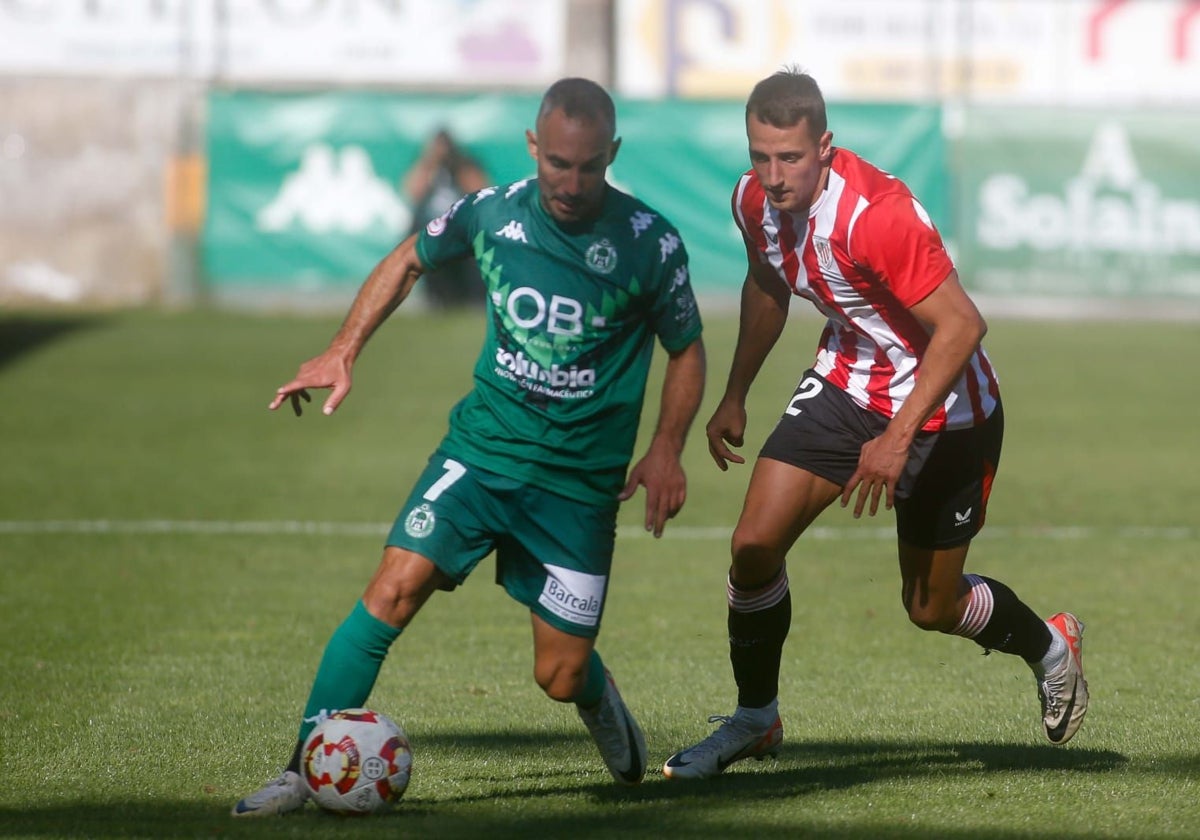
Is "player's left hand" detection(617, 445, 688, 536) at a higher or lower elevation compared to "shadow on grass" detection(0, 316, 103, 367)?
higher

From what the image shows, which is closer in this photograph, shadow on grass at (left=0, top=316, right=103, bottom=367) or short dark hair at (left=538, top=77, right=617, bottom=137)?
short dark hair at (left=538, top=77, right=617, bottom=137)

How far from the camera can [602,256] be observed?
17.3 feet

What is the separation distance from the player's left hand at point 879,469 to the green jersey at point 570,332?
2.08 feet

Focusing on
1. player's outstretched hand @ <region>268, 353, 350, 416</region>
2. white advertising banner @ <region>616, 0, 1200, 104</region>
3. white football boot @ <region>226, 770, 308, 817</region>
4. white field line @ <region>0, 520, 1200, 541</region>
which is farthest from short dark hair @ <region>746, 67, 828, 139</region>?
white advertising banner @ <region>616, 0, 1200, 104</region>

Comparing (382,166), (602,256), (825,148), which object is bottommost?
(382,166)

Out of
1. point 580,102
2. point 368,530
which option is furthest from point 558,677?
point 368,530

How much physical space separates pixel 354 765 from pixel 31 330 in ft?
58.2

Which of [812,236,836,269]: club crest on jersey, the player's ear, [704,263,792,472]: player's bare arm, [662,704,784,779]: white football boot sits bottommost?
[662,704,784,779]: white football boot

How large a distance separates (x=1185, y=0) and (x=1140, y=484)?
20928 mm

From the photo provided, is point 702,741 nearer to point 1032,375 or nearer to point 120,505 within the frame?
point 120,505

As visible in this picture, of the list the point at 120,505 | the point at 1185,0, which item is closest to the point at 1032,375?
the point at 120,505

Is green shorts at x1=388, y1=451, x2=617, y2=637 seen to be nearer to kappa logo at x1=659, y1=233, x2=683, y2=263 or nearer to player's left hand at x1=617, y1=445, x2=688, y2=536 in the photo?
player's left hand at x1=617, y1=445, x2=688, y2=536

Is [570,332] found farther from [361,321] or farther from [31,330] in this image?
[31,330]

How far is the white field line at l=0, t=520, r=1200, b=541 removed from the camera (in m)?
10.6
